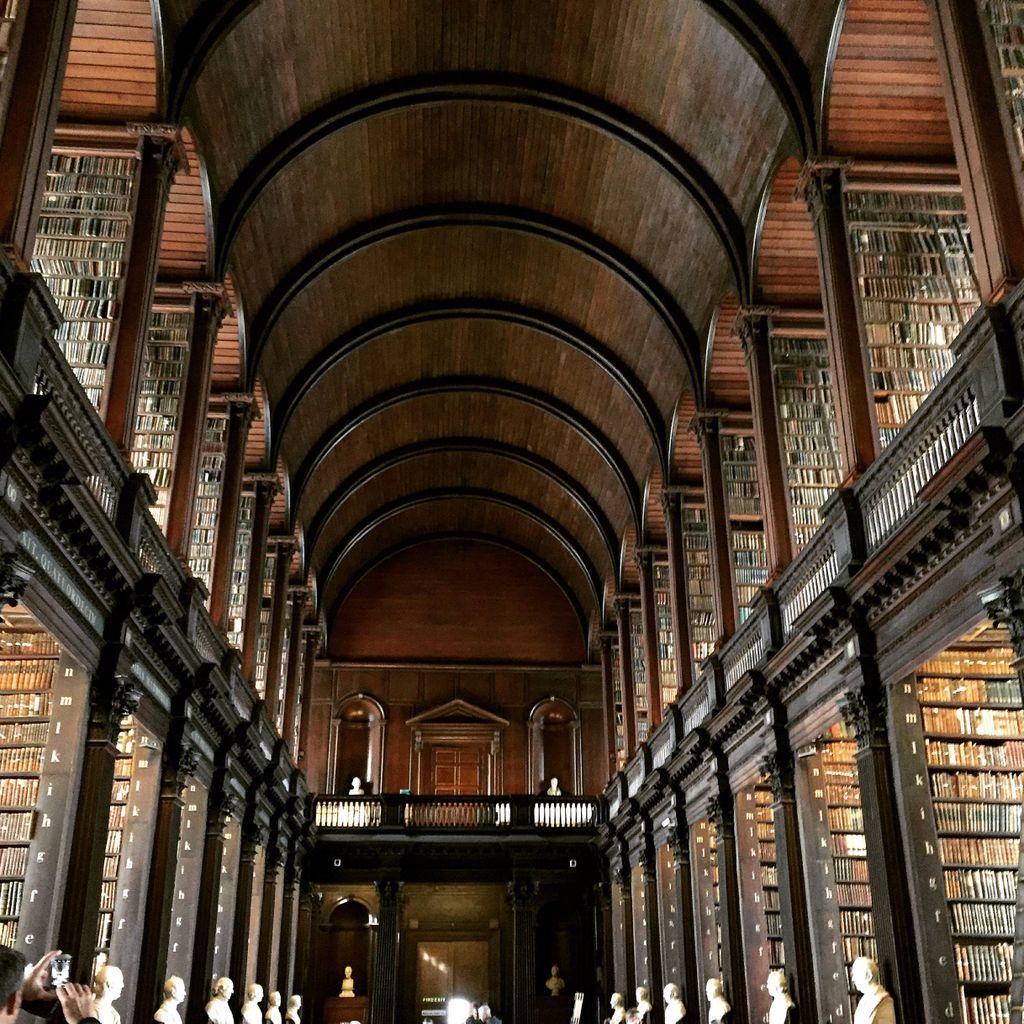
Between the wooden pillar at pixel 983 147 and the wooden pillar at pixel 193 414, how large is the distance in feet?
22.9

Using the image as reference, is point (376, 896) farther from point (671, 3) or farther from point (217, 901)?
point (671, 3)

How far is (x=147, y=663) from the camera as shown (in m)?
9.20

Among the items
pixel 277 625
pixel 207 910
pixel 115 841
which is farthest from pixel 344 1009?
pixel 115 841

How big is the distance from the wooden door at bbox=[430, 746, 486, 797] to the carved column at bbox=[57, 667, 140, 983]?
14.8m

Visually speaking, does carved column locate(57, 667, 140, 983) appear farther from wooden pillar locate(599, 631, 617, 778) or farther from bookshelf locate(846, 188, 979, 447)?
wooden pillar locate(599, 631, 617, 778)

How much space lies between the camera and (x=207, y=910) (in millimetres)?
11398

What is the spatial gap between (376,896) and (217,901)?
840 centimetres

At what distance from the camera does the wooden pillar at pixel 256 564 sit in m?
14.3

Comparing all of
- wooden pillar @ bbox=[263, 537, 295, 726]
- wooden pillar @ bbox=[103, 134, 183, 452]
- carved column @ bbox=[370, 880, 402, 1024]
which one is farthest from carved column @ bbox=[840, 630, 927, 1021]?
carved column @ bbox=[370, 880, 402, 1024]

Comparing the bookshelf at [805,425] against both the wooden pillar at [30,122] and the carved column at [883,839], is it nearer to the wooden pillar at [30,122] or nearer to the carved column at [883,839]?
the carved column at [883,839]

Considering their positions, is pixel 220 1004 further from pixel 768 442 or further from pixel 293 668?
pixel 293 668

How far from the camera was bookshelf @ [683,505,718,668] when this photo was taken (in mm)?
15570

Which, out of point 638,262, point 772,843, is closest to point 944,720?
point 772,843

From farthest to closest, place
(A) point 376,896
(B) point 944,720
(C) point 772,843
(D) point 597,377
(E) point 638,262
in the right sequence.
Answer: (A) point 376,896 < (D) point 597,377 < (E) point 638,262 < (C) point 772,843 < (B) point 944,720
